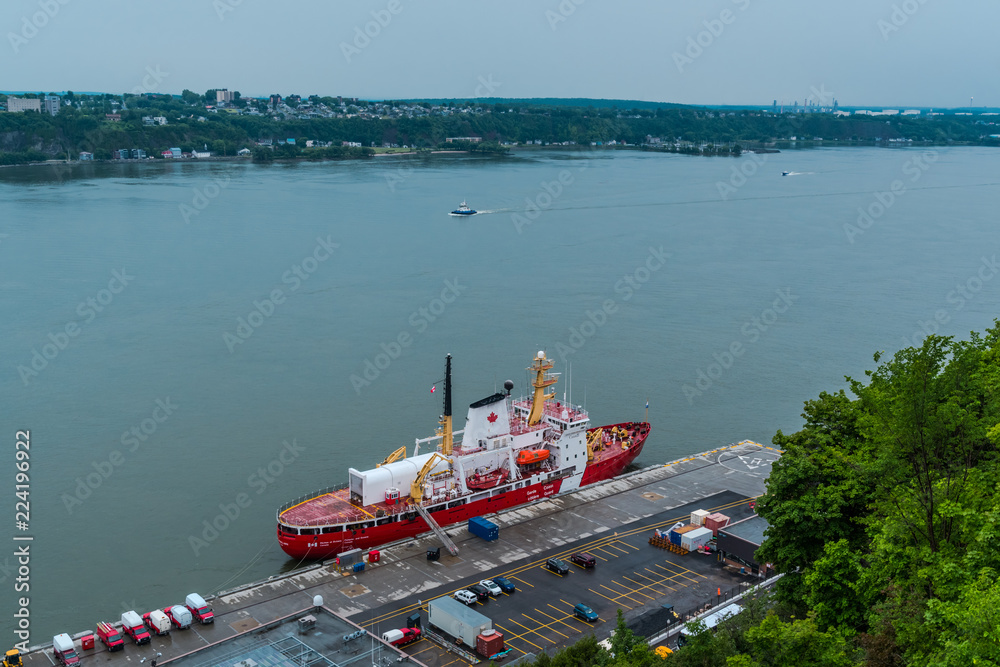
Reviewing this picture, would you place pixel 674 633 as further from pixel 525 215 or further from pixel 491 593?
pixel 525 215

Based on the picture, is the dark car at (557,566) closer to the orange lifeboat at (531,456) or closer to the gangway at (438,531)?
the gangway at (438,531)

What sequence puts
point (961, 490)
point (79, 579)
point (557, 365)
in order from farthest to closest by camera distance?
1. point (557, 365)
2. point (79, 579)
3. point (961, 490)

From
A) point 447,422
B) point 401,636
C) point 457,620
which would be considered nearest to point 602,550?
point 447,422

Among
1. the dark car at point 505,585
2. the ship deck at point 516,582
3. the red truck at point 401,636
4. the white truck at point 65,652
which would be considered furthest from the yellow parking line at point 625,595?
the white truck at point 65,652

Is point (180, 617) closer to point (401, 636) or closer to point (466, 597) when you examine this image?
point (401, 636)

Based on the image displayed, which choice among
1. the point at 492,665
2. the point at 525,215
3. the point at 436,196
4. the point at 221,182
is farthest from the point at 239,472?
the point at 221,182
